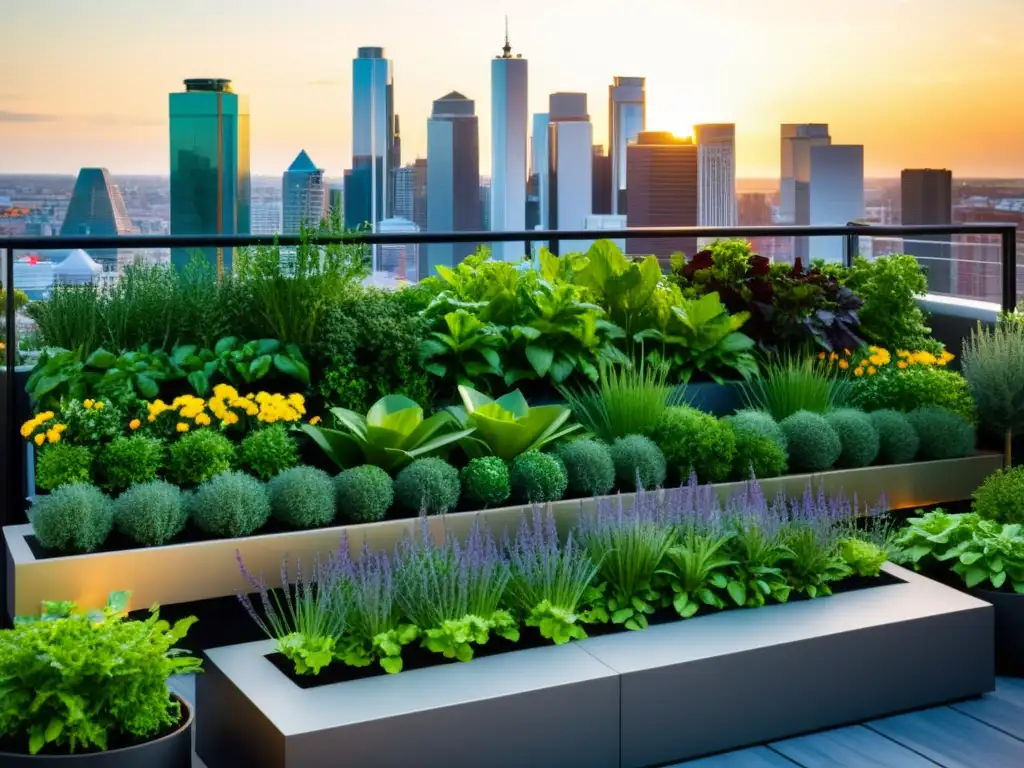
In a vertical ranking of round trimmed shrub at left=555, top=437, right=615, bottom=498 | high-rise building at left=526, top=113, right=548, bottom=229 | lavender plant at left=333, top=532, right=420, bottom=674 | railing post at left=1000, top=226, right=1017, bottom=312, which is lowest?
lavender plant at left=333, top=532, right=420, bottom=674

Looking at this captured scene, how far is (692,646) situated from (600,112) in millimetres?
10447

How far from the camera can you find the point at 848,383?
5.37 m

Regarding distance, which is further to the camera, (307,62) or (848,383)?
(307,62)

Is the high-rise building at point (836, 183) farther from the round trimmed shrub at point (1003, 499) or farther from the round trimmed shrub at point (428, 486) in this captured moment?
the round trimmed shrub at point (428, 486)

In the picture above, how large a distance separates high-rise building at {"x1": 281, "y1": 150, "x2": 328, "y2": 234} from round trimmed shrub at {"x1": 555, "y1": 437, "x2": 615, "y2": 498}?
143 centimetres

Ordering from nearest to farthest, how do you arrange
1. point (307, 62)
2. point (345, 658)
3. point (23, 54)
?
point (345, 658)
point (307, 62)
point (23, 54)

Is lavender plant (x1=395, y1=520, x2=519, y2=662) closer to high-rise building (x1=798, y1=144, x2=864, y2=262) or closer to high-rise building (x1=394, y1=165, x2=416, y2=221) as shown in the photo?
high-rise building (x1=394, y1=165, x2=416, y2=221)

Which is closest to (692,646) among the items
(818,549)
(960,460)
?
(818,549)

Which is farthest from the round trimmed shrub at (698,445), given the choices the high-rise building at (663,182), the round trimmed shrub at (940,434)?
the high-rise building at (663,182)

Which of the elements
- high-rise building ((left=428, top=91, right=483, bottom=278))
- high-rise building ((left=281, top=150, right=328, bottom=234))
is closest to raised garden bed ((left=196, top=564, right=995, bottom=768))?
high-rise building ((left=281, top=150, right=328, bottom=234))

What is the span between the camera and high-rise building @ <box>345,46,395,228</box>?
11.7 m

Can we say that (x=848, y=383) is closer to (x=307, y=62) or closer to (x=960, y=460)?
(x=960, y=460)

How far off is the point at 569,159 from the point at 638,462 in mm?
8807

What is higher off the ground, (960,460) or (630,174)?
(630,174)
